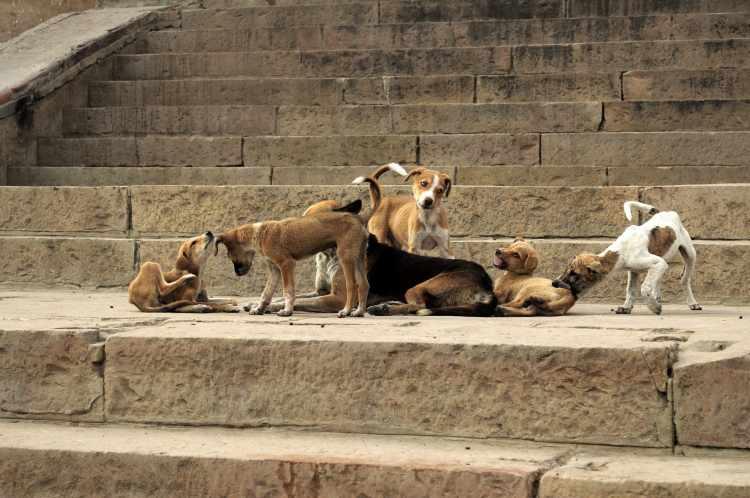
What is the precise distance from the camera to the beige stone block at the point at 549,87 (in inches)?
436

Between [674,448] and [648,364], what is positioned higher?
[648,364]

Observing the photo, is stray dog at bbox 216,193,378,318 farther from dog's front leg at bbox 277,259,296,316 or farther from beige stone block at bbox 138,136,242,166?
beige stone block at bbox 138,136,242,166

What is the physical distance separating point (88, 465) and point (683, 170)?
5856 millimetres

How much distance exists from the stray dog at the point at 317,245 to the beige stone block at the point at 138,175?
11.5 feet

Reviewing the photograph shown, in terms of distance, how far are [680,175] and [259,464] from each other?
18.3 feet

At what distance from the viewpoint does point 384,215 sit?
8.72m

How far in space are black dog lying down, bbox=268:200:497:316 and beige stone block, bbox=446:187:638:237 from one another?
4.14 ft

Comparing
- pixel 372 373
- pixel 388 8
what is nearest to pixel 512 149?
pixel 388 8

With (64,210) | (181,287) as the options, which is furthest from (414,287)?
(64,210)

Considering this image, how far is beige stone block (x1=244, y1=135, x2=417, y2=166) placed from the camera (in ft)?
35.0

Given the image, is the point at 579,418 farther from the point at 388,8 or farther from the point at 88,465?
the point at 388,8

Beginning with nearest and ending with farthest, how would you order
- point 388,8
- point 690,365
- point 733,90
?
point 690,365 → point 733,90 → point 388,8

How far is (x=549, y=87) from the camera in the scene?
11188 mm

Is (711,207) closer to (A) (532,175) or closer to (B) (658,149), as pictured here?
(B) (658,149)
